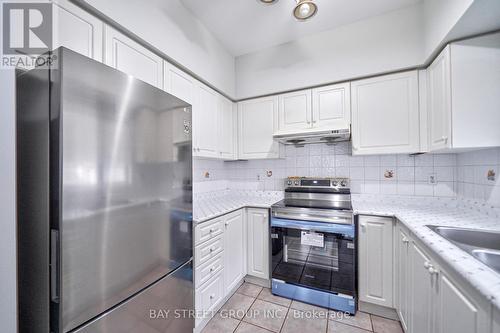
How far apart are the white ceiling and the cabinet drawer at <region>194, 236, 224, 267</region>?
204 cm

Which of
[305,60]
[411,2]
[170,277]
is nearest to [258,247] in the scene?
[170,277]

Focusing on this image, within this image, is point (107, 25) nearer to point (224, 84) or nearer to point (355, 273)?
point (224, 84)

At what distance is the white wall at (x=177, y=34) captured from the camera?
1229mm

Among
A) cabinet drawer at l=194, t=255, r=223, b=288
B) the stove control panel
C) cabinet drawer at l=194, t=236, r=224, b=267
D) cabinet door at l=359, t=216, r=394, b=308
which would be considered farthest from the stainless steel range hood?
cabinet drawer at l=194, t=255, r=223, b=288

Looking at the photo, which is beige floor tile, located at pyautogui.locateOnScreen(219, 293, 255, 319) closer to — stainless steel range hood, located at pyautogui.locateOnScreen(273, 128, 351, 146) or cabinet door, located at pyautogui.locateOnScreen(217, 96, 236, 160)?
cabinet door, located at pyautogui.locateOnScreen(217, 96, 236, 160)

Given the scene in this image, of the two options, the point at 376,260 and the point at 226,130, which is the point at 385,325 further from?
the point at 226,130

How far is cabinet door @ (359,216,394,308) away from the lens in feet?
5.42

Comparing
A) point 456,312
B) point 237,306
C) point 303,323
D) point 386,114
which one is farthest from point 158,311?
point 386,114

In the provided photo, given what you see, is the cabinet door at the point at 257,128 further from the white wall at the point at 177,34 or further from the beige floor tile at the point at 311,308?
the beige floor tile at the point at 311,308

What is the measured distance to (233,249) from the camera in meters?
1.96

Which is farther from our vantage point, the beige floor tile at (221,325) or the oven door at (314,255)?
the oven door at (314,255)

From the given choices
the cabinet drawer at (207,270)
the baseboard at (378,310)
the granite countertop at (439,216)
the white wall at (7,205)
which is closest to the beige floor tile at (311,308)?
the baseboard at (378,310)

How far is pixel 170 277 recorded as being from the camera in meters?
1.11

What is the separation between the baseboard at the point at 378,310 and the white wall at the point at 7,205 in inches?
88.2
